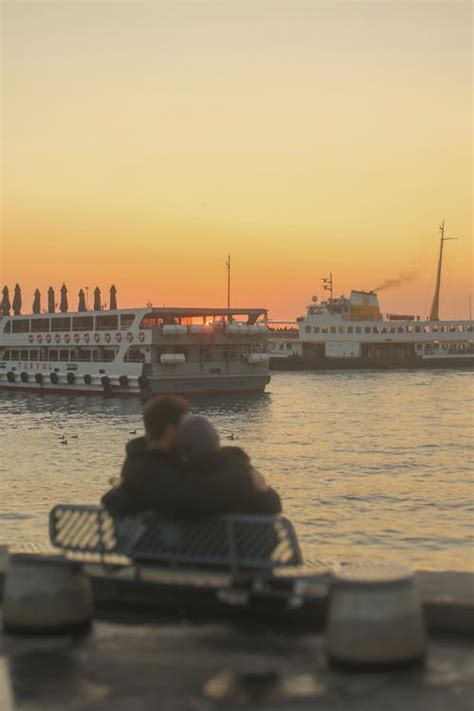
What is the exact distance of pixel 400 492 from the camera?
74.1 ft

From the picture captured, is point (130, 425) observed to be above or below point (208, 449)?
below

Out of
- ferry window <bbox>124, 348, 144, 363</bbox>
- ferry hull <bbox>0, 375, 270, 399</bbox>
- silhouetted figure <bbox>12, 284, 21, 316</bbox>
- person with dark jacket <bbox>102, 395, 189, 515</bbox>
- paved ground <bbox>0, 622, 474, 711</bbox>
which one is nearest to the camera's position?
paved ground <bbox>0, 622, 474, 711</bbox>

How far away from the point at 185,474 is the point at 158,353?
5120 cm

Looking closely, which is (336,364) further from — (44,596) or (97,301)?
(44,596)

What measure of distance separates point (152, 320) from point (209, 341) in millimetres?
3929

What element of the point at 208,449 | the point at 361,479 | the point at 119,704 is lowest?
the point at 361,479

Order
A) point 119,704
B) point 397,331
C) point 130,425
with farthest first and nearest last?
point 397,331, point 130,425, point 119,704

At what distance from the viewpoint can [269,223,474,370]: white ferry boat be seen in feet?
385

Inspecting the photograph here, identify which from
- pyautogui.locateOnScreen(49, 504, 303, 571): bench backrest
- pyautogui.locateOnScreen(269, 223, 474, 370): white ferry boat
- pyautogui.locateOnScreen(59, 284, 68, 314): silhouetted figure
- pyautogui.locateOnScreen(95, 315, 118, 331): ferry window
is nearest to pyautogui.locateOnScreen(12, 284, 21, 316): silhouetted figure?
pyautogui.locateOnScreen(59, 284, 68, 314): silhouetted figure

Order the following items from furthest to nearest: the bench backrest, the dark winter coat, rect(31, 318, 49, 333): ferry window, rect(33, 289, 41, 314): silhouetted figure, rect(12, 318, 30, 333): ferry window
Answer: rect(33, 289, 41, 314): silhouetted figure < rect(12, 318, 30, 333): ferry window < rect(31, 318, 49, 333): ferry window < the dark winter coat < the bench backrest

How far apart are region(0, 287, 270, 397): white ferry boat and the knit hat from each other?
163 feet

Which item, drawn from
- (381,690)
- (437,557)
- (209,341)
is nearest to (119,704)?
(381,690)

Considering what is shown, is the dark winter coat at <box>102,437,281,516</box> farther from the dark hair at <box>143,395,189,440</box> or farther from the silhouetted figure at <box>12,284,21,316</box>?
the silhouetted figure at <box>12,284,21,316</box>

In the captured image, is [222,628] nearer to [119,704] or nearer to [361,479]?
[119,704]
